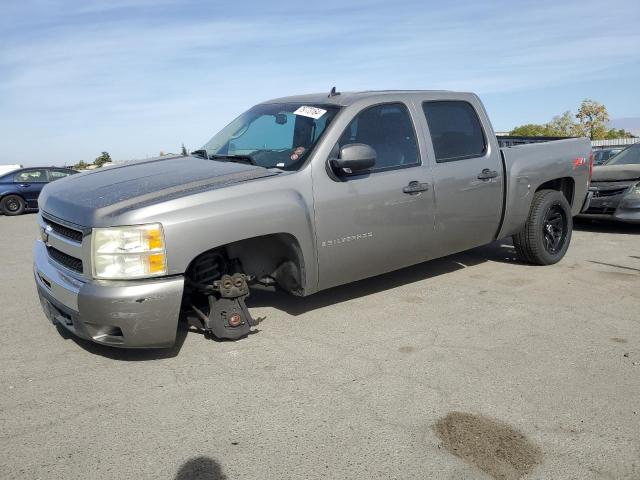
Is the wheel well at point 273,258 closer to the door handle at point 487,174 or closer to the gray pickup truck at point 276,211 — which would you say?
the gray pickup truck at point 276,211

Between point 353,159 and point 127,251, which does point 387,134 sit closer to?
point 353,159

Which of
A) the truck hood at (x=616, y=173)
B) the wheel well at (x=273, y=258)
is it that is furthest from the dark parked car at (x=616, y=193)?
the wheel well at (x=273, y=258)

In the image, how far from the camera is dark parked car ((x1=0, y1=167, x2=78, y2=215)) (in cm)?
1560

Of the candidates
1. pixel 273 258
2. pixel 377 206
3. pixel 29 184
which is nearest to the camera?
pixel 273 258

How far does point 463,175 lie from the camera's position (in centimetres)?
521

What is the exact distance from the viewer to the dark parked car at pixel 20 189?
51.2ft

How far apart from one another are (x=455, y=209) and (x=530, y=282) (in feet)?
4.12

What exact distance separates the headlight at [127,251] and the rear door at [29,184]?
45.8 ft

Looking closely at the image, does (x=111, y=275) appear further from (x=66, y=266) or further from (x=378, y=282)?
(x=378, y=282)

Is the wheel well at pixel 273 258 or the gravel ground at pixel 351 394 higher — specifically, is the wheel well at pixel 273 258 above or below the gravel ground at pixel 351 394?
above

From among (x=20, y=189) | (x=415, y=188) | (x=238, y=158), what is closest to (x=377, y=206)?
(x=415, y=188)

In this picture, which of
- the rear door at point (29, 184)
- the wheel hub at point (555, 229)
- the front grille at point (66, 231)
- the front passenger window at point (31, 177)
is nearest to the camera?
the front grille at point (66, 231)

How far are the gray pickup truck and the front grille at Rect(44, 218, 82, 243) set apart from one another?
11mm

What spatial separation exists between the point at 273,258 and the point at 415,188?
1.38 meters
